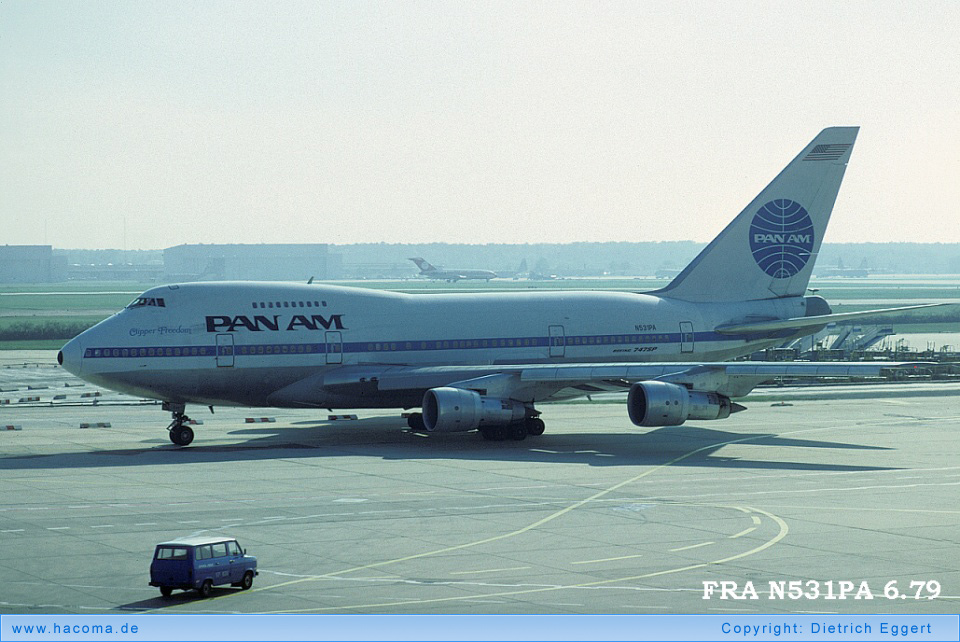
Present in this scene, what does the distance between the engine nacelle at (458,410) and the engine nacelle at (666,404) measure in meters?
4.89

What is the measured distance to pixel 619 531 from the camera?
99.9 feet

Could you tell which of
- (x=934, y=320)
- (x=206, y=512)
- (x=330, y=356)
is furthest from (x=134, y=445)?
(x=934, y=320)

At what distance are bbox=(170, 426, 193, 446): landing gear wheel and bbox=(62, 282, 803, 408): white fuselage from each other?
1072 mm

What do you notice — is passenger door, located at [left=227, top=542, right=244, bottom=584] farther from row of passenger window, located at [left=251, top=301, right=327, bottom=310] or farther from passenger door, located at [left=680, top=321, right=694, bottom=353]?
passenger door, located at [left=680, top=321, right=694, bottom=353]

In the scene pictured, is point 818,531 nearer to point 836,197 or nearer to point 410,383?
point 410,383

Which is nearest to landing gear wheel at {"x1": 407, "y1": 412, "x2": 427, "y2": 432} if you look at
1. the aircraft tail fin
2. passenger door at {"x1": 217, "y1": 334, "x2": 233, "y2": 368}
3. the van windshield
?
passenger door at {"x1": 217, "y1": 334, "x2": 233, "y2": 368}

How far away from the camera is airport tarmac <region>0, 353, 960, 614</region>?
24.1 m

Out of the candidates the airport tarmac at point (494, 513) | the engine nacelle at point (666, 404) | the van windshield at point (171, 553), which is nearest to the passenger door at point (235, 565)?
the airport tarmac at point (494, 513)

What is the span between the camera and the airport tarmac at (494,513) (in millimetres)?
24078

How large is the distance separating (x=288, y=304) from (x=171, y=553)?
24757 mm

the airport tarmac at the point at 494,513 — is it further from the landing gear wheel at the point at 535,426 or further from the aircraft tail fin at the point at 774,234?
the aircraft tail fin at the point at 774,234

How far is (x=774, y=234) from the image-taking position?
56.9 m

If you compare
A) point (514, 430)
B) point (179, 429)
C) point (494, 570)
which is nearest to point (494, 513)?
point (494, 570)

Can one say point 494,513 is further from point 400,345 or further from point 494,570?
point 400,345
